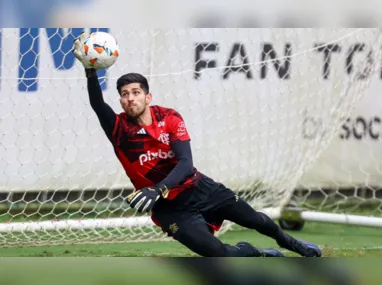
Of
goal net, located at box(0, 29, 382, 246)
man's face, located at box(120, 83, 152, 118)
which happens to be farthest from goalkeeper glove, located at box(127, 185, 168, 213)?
goal net, located at box(0, 29, 382, 246)

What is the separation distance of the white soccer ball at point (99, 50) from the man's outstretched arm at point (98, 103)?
0.06 m

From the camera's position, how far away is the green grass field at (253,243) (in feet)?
20.5

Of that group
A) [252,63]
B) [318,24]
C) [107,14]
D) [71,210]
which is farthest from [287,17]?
[71,210]

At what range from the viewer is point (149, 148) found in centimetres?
545

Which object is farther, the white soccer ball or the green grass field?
the green grass field

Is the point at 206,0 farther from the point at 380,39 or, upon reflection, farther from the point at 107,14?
the point at 380,39

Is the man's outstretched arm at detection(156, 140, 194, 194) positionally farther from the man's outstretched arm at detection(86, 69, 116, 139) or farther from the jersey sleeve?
the man's outstretched arm at detection(86, 69, 116, 139)

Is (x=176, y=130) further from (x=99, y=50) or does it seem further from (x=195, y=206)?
(x=99, y=50)

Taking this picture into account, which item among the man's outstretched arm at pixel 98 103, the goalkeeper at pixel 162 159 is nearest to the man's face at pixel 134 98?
the goalkeeper at pixel 162 159

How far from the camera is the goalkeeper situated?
532 cm

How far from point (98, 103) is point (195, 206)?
0.76m

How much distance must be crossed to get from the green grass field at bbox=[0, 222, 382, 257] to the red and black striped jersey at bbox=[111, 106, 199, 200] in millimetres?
853

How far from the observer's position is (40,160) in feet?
24.5

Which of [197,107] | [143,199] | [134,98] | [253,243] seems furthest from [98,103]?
[197,107]
